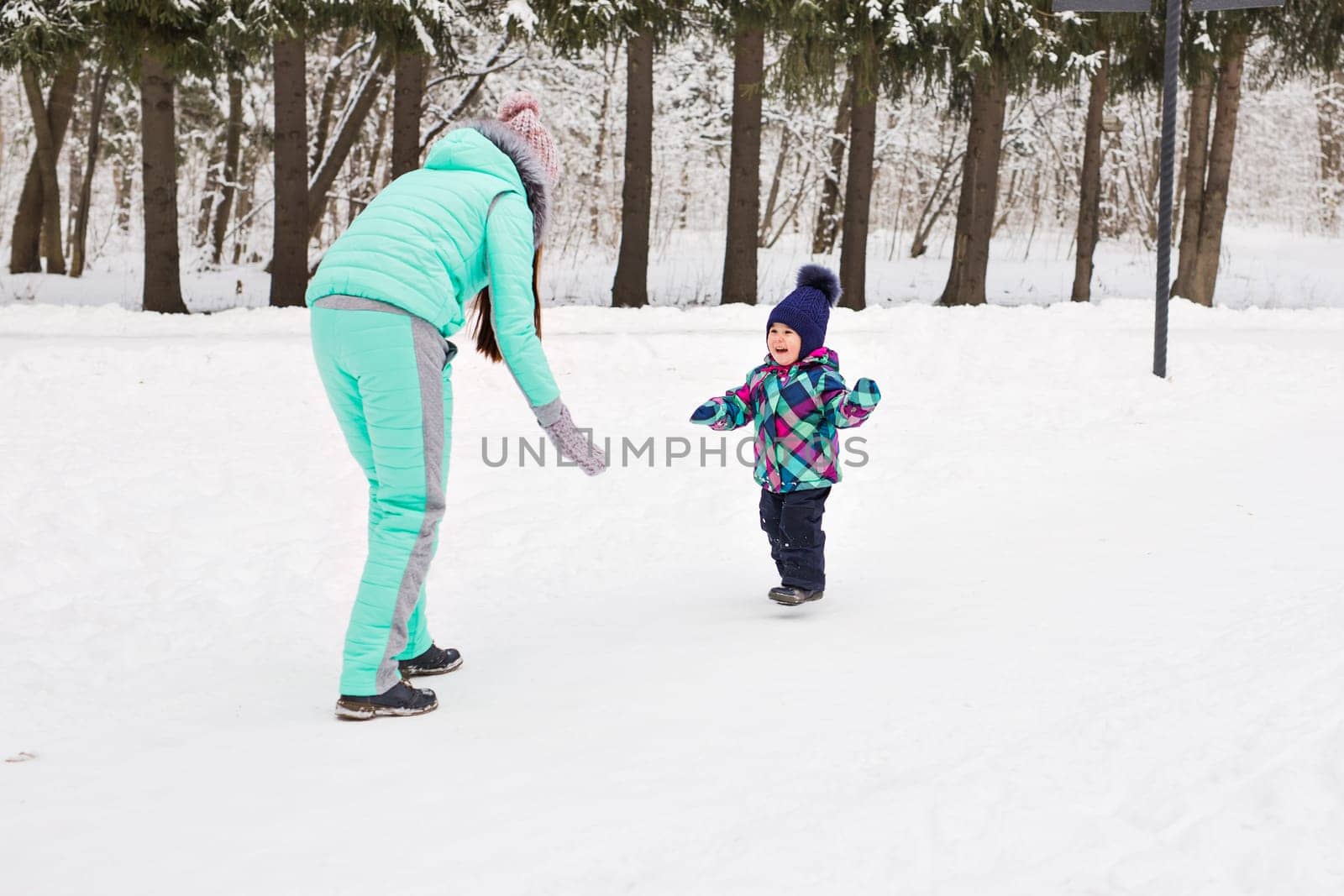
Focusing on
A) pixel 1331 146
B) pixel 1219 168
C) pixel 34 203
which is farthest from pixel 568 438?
pixel 1331 146

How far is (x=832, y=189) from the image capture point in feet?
85.0

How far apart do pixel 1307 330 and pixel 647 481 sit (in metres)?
9.54

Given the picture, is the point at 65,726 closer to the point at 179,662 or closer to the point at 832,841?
the point at 179,662

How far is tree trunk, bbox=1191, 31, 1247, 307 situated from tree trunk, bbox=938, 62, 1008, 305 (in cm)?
284

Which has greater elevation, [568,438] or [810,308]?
[810,308]

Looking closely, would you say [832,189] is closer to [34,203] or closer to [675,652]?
[34,203]

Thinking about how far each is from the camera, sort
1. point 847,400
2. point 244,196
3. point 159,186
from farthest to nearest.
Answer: point 244,196 < point 159,186 < point 847,400

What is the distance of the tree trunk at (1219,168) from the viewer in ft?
50.9

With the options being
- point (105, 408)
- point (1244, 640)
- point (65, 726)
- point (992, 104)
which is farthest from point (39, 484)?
point (992, 104)

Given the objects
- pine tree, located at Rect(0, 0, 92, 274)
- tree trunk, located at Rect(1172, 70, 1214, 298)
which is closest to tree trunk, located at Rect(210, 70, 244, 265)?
pine tree, located at Rect(0, 0, 92, 274)

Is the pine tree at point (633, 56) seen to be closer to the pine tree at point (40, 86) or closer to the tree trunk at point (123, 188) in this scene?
the pine tree at point (40, 86)

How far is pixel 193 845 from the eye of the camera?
2.86 m

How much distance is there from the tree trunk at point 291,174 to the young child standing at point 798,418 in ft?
31.5

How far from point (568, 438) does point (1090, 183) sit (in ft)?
49.0
